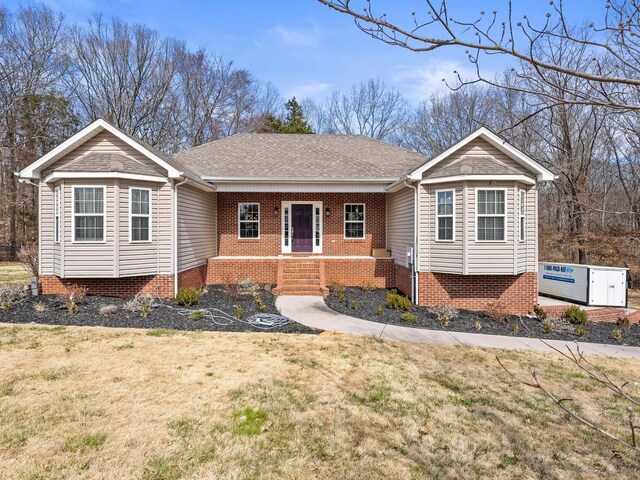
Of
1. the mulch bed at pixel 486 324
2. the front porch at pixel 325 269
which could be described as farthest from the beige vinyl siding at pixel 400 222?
the mulch bed at pixel 486 324

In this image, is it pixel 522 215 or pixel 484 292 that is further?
pixel 484 292

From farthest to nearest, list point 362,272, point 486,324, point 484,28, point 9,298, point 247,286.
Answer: point 362,272 < point 247,286 < point 9,298 < point 486,324 < point 484,28

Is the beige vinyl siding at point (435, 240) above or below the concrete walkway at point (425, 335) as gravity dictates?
above

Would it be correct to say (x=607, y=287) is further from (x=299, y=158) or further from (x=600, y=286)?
(x=299, y=158)

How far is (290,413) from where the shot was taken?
441 centimetres

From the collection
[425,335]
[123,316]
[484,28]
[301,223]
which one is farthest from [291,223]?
[484,28]

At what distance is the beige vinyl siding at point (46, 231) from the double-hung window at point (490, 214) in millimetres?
11754

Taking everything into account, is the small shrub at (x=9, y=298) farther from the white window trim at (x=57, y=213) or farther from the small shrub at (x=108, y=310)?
the small shrub at (x=108, y=310)

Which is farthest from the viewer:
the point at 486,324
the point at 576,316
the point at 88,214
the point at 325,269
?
the point at 325,269

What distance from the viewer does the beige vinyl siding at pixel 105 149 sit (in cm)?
1040

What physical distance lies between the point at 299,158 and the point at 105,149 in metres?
6.82

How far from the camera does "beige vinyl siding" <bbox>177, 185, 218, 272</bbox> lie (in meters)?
11.0

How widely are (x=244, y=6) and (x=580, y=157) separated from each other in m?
23.5

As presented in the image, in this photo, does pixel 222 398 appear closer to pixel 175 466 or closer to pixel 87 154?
pixel 175 466
